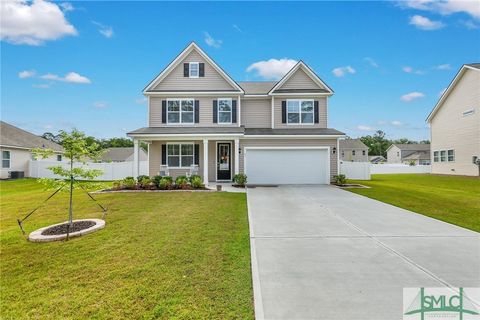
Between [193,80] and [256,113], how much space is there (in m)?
A: 4.69

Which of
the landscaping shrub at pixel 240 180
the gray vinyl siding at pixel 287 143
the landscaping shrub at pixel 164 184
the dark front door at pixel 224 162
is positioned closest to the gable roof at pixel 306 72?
the gray vinyl siding at pixel 287 143

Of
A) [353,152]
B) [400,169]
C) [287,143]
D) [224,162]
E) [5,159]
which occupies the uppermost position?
[353,152]

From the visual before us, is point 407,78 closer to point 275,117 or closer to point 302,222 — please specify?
point 275,117

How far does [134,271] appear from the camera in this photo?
3912mm

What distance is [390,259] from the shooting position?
14.3ft

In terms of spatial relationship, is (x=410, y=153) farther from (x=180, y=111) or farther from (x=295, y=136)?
(x=180, y=111)

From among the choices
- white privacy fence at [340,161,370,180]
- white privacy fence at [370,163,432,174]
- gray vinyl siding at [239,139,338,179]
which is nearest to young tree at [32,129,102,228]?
gray vinyl siding at [239,139,338,179]

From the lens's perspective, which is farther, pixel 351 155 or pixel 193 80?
pixel 351 155

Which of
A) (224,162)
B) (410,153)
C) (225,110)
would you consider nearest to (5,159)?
(224,162)

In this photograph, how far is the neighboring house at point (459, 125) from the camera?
848 inches

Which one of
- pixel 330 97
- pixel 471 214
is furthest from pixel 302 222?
pixel 330 97

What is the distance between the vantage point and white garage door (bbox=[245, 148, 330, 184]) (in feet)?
52.6

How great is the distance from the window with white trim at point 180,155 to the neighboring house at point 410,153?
56582 millimetres

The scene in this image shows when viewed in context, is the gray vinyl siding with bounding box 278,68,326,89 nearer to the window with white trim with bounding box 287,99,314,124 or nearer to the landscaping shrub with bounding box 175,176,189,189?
the window with white trim with bounding box 287,99,314,124
